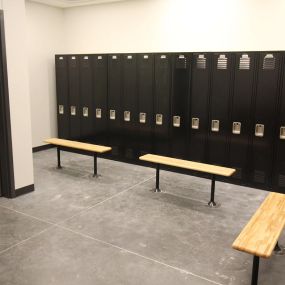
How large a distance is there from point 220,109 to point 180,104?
694 mm

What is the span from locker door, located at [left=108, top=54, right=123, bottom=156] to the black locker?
77 centimetres

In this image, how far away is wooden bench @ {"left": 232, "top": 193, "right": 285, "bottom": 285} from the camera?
2.37 meters

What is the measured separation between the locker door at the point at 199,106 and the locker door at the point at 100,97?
181 centimetres

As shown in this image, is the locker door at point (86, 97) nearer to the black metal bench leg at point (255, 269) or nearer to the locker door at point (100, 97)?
the locker door at point (100, 97)

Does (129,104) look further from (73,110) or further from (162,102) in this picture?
(73,110)

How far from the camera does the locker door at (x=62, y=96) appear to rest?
6.98 metres

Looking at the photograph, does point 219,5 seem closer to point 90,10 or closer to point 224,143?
point 224,143

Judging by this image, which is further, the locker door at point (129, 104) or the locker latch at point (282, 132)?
the locker door at point (129, 104)

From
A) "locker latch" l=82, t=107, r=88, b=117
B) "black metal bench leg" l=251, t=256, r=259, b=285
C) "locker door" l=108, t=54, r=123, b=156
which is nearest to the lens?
"black metal bench leg" l=251, t=256, r=259, b=285

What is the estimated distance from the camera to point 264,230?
264 cm

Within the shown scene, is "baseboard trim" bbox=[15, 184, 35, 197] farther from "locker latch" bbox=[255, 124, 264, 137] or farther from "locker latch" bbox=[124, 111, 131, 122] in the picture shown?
"locker latch" bbox=[255, 124, 264, 137]

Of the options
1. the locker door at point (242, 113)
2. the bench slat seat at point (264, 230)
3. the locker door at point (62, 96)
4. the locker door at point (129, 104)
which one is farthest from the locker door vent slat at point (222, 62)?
the locker door at point (62, 96)

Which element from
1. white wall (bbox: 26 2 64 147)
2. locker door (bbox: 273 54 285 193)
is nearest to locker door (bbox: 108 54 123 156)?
white wall (bbox: 26 2 64 147)

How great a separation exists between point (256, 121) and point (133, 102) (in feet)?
7.29
